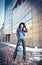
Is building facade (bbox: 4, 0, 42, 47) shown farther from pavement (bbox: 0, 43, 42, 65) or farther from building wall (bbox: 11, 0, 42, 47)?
pavement (bbox: 0, 43, 42, 65)

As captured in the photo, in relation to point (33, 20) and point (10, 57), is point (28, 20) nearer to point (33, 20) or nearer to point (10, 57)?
point (33, 20)

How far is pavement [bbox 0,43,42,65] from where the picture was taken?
2129mm

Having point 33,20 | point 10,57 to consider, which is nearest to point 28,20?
point 33,20

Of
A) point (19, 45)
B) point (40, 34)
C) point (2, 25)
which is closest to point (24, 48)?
point (19, 45)

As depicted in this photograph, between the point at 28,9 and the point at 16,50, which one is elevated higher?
the point at 28,9

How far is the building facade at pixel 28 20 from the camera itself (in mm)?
2197

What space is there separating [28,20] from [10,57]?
60 centimetres

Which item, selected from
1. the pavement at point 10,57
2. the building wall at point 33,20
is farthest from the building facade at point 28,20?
the pavement at point 10,57

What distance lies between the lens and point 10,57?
7.11 ft

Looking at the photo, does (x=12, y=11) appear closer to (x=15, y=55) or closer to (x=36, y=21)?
(x=36, y=21)

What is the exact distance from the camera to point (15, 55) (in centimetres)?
217

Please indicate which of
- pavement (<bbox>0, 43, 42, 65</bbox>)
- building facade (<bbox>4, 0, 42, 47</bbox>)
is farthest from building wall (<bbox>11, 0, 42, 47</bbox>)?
pavement (<bbox>0, 43, 42, 65</bbox>)

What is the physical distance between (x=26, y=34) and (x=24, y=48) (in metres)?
0.21

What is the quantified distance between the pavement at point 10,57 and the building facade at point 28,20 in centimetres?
12
